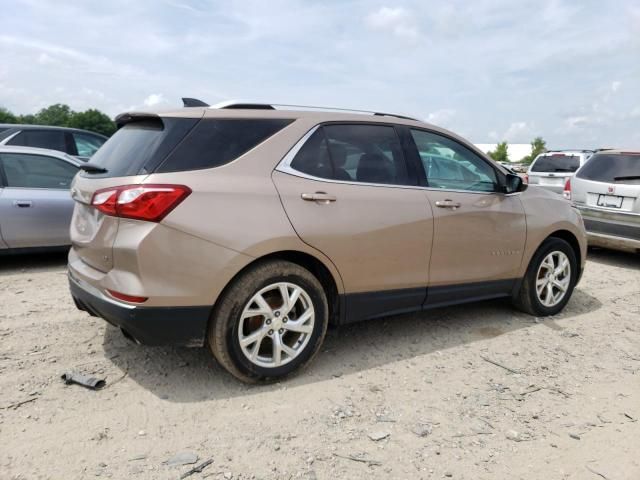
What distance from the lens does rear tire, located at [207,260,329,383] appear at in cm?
305

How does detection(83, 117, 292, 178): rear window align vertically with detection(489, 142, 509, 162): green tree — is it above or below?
below

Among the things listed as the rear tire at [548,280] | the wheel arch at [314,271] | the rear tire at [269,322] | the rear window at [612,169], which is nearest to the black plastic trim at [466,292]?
the rear tire at [548,280]

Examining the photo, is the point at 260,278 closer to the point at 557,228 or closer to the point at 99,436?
the point at 99,436

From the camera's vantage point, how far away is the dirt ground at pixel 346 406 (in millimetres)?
2545

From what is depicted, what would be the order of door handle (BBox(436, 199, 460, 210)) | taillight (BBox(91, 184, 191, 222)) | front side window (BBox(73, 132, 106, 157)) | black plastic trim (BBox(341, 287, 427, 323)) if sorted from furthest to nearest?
front side window (BBox(73, 132, 106, 157)), door handle (BBox(436, 199, 460, 210)), black plastic trim (BBox(341, 287, 427, 323)), taillight (BBox(91, 184, 191, 222))

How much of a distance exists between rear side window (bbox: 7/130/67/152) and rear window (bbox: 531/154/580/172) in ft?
33.9

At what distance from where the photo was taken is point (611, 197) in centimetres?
696

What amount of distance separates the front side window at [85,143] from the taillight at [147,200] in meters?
7.30

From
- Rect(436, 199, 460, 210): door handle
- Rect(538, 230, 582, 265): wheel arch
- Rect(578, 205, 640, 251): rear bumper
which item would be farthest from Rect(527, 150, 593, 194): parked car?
Rect(436, 199, 460, 210): door handle

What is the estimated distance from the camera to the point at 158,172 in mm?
2895

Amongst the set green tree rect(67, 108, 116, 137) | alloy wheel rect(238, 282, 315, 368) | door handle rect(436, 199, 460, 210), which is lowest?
alloy wheel rect(238, 282, 315, 368)

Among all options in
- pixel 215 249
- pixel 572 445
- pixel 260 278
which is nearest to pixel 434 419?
pixel 572 445

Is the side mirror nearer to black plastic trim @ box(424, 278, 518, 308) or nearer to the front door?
the front door

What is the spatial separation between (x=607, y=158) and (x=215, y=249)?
6516mm
